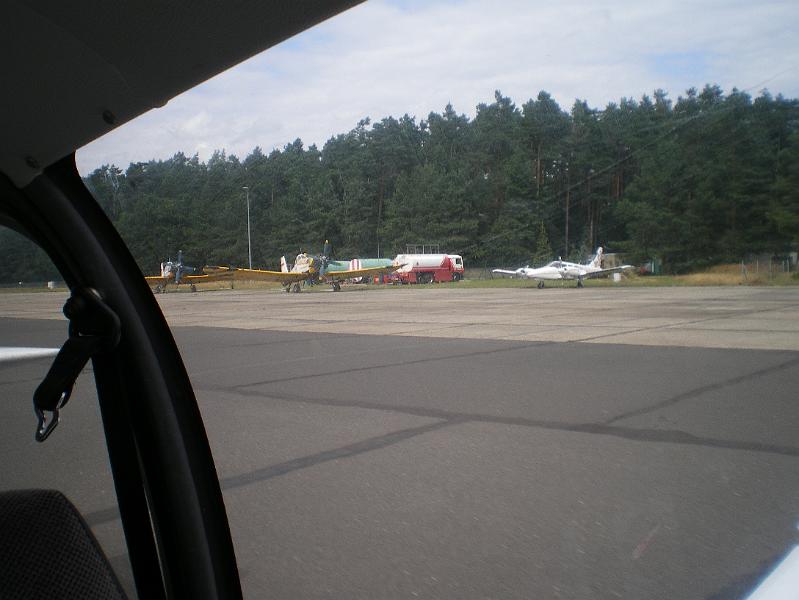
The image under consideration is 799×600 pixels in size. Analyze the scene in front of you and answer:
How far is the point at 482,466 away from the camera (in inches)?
184

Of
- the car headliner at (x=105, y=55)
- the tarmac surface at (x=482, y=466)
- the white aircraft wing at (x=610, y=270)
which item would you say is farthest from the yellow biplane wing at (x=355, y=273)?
the car headliner at (x=105, y=55)

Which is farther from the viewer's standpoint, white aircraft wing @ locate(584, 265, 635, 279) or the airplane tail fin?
the airplane tail fin

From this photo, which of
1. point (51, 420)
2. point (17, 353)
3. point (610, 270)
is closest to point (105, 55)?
point (51, 420)

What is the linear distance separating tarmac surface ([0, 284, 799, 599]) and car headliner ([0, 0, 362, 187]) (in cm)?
34

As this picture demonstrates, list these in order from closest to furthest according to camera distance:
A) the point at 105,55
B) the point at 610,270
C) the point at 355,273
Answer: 1. the point at 105,55
2. the point at 610,270
3. the point at 355,273

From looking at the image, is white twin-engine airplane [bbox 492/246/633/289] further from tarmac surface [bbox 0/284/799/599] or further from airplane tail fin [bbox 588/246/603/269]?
tarmac surface [bbox 0/284/799/599]

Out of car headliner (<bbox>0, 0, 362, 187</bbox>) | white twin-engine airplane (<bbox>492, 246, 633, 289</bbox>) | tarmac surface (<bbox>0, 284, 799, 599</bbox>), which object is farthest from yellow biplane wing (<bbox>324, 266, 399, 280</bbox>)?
car headliner (<bbox>0, 0, 362, 187</bbox>)

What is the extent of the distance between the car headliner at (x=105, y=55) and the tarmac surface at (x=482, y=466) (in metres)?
0.34

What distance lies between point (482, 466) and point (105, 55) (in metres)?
3.95

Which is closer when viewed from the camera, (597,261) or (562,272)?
(562,272)

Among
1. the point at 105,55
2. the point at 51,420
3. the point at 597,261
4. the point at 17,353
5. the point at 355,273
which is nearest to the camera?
the point at 105,55

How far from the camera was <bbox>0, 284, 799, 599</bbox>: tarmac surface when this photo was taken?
2.81 metres

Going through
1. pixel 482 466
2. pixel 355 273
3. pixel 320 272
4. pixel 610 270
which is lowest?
pixel 482 466

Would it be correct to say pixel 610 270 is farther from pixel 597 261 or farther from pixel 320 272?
pixel 320 272
